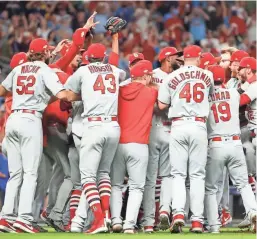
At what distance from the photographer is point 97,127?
12.6 meters

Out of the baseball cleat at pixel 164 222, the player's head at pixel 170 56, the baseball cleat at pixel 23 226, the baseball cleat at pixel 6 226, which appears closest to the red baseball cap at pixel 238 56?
the player's head at pixel 170 56

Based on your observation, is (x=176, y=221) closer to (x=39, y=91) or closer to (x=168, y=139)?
(x=168, y=139)

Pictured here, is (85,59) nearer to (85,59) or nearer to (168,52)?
(85,59)

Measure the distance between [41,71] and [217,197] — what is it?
3.12m

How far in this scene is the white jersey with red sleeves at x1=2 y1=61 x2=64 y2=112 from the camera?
12.7 metres

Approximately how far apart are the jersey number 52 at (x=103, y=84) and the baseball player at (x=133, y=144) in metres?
0.33

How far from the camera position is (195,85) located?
12719mm

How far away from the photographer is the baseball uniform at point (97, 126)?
12.5 m

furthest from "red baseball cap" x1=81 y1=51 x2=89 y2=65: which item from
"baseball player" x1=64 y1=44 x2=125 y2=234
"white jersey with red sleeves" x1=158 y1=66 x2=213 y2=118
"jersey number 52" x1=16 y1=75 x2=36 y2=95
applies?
"white jersey with red sleeves" x1=158 y1=66 x2=213 y2=118

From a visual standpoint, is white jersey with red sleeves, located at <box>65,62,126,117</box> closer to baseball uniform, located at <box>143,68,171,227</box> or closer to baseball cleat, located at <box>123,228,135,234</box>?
baseball uniform, located at <box>143,68,171,227</box>

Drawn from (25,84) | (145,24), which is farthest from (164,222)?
(145,24)

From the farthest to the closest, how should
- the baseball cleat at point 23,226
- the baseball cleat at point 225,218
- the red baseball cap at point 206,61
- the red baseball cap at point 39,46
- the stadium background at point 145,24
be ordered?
1. the stadium background at point 145,24
2. the baseball cleat at point 225,218
3. the red baseball cap at point 206,61
4. the red baseball cap at point 39,46
5. the baseball cleat at point 23,226

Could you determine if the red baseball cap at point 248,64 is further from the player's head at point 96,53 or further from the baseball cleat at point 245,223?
the player's head at point 96,53

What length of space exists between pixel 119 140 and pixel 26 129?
4.04 feet
